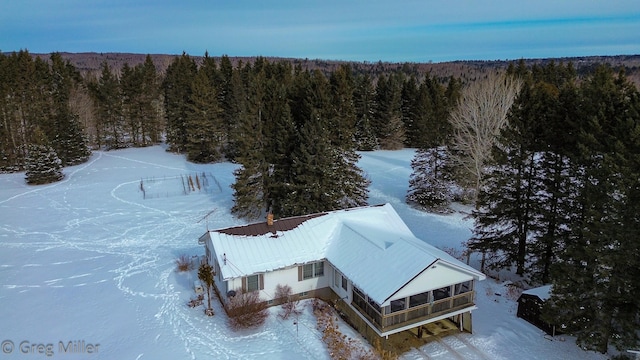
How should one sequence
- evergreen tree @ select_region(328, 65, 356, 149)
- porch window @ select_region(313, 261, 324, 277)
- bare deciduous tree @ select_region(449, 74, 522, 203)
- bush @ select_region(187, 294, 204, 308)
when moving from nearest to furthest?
bush @ select_region(187, 294, 204, 308), porch window @ select_region(313, 261, 324, 277), evergreen tree @ select_region(328, 65, 356, 149), bare deciduous tree @ select_region(449, 74, 522, 203)

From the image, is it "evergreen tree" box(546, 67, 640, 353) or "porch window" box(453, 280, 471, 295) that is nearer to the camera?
"evergreen tree" box(546, 67, 640, 353)

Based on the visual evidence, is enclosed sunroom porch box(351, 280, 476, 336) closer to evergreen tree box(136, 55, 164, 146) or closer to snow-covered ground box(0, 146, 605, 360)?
snow-covered ground box(0, 146, 605, 360)

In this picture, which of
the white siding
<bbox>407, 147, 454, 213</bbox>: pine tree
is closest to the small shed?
the white siding

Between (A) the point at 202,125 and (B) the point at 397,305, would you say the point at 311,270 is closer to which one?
(B) the point at 397,305

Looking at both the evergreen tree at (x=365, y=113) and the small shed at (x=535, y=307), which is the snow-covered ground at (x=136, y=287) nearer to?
the small shed at (x=535, y=307)

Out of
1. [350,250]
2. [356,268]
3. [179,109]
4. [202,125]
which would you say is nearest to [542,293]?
[356,268]

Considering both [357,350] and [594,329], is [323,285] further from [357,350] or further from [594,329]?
[594,329]

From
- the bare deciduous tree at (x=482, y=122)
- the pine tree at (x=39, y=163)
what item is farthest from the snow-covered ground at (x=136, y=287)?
the bare deciduous tree at (x=482, y=122)
